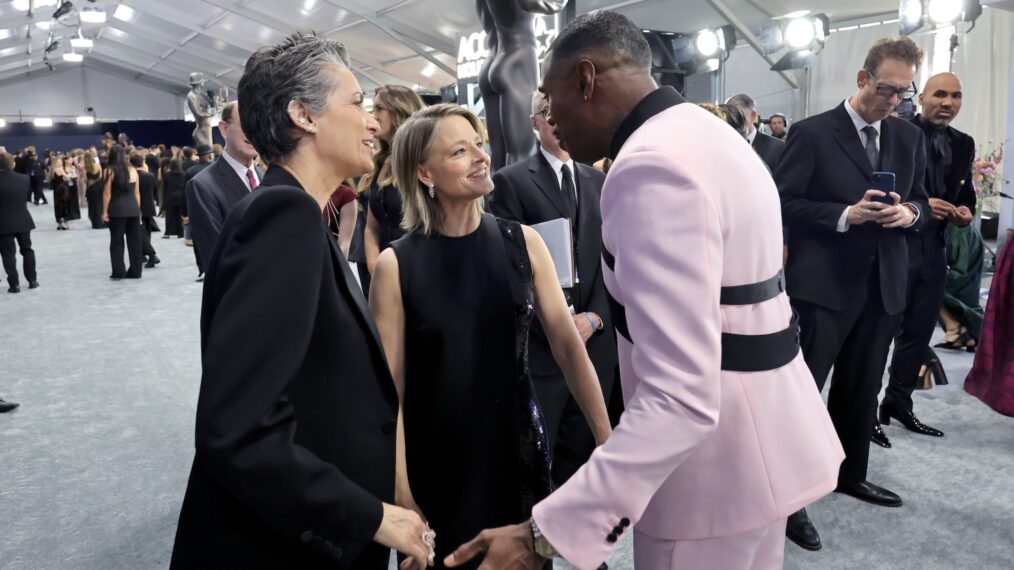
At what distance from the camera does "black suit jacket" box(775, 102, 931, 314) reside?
8.57 ft

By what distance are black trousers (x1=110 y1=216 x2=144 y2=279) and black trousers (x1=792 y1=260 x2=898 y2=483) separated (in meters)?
7.94

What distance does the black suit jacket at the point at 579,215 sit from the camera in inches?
106

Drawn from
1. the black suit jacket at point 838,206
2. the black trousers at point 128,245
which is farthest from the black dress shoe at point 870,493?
the black trousers at point 128,245

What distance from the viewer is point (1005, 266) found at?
3.36 meters

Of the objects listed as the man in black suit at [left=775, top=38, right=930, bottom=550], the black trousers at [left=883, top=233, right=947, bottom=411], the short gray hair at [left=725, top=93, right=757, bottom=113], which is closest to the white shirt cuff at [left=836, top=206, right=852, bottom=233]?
the man in black suit at [left=775, top=38, right=930, bottom=550]

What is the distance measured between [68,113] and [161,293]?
101 ft

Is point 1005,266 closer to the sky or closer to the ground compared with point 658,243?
closer to the ground

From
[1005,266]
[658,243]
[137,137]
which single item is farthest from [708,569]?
[137,137]

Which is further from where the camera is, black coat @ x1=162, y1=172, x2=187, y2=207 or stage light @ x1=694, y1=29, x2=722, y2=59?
black coat @ x1=162, y1=172, x2=187, y2=207

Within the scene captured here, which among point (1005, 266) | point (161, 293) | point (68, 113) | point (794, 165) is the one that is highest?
point (68, 113)

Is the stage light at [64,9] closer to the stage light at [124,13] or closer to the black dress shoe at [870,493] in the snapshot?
the stage light at [124,13]

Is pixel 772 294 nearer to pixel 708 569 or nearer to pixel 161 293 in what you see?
pixel 708 569

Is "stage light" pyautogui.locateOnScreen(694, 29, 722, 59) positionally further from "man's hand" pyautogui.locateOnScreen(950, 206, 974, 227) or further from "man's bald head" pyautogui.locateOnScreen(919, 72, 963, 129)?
"man's hand" pyautogui.locateOnScreen(950, 206, 974, 227)

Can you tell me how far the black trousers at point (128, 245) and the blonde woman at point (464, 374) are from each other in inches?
313
